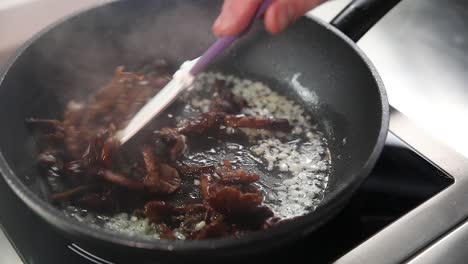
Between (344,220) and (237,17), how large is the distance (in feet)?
1.53

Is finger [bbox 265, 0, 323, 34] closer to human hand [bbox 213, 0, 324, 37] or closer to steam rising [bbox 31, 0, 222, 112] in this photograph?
human hand [bbox 213, 0, 324, 37]

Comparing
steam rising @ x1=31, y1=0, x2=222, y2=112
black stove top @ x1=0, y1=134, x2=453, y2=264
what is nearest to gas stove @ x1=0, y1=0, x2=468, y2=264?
black stove top @ x1=0, y1=134, x2=453, y2=264

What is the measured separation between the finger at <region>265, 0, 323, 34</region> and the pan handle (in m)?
0.24

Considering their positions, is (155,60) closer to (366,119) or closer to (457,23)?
(366,119)

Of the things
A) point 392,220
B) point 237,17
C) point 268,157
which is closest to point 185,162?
point 268,157

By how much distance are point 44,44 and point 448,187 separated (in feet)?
3.30

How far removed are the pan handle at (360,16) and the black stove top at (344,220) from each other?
0.32 m

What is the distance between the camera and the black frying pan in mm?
1073

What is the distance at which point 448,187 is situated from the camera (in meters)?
1.07

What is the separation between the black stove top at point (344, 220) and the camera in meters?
0.94

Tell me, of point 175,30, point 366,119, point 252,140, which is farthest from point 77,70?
point 366,119

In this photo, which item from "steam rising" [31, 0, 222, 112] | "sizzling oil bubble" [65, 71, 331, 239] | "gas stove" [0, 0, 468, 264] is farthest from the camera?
"steam rising" [31, 0, 222, 112]

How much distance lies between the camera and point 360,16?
1.20m

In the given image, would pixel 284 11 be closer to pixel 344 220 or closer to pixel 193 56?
pixel 344 220
